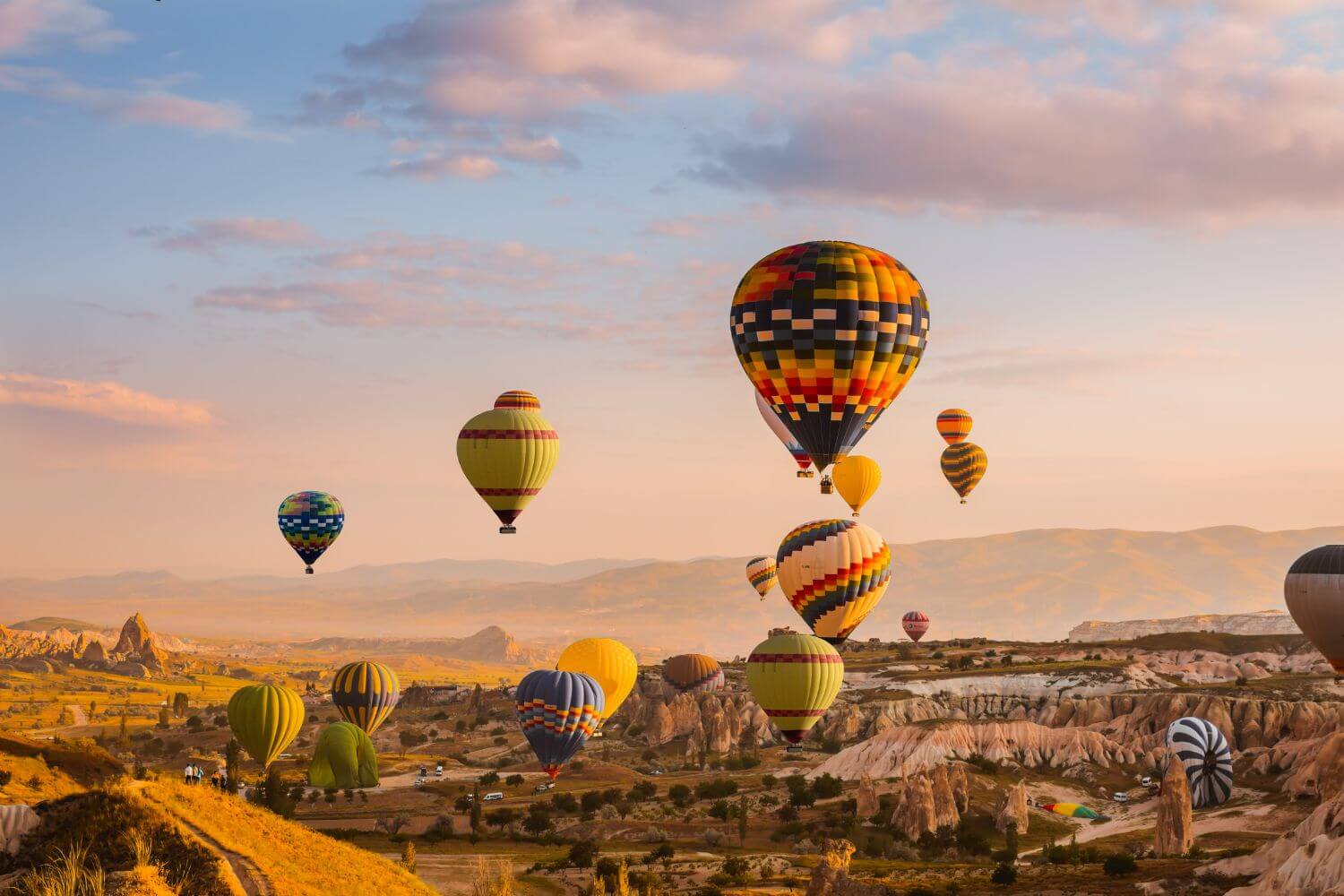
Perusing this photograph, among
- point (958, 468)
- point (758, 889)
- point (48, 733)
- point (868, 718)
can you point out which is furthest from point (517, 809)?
point (48, 733)

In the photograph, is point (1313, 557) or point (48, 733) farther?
point (48, 733)

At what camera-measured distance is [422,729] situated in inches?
6841

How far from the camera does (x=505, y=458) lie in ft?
306

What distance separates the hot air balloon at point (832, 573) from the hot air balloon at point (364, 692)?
41678mm

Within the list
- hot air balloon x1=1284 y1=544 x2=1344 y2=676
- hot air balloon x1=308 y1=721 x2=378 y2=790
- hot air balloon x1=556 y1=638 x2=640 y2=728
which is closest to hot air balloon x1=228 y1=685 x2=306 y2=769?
hot air balloon x1=308 y1=721 x2=378 y2=790

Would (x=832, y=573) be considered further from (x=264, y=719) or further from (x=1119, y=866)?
(x=264, y=719)

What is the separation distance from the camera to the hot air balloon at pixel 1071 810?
106188mm

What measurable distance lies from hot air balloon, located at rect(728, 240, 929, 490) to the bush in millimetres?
24431

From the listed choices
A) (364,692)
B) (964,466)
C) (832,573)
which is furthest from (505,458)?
(964,466)

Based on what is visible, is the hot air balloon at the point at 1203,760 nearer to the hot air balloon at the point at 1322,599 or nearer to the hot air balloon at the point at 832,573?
the hot air balloon at the point at 1322,599

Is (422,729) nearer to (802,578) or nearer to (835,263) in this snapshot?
(802,578)

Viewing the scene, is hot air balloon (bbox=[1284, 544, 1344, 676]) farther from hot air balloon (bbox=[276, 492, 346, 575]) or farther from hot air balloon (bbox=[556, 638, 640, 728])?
hot air balloon (bbox=[276, 492, 346, 575])

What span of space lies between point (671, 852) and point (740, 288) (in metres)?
35.1

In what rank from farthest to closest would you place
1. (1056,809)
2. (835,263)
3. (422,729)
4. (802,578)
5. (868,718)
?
1. (422,729)
2. (868,718)
3. (1056,809)
4. (802,578)
5. (835,263)
